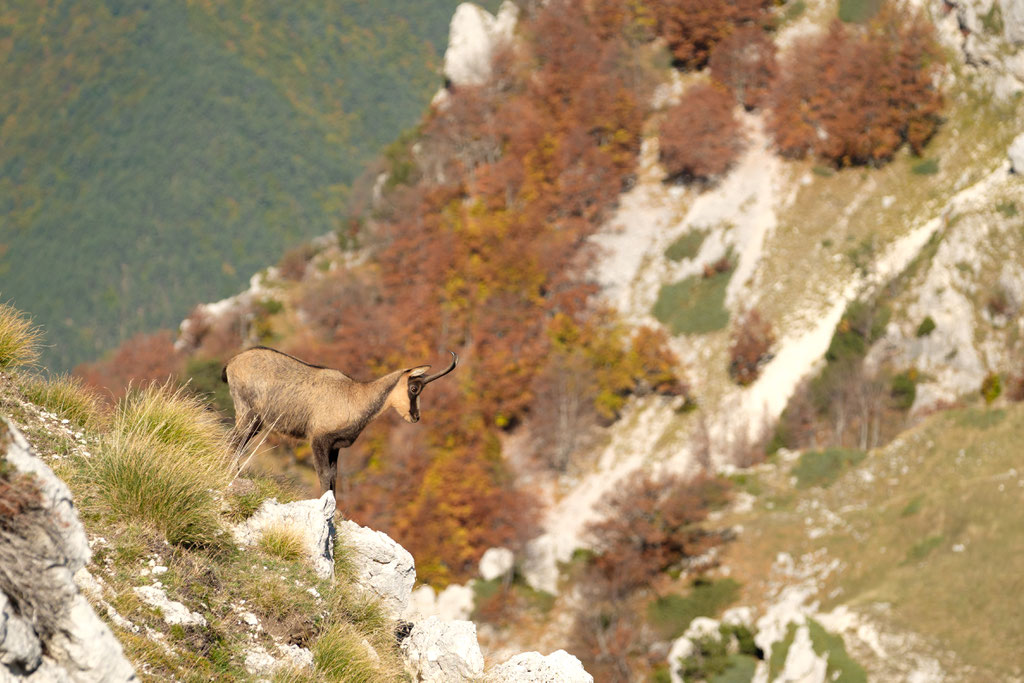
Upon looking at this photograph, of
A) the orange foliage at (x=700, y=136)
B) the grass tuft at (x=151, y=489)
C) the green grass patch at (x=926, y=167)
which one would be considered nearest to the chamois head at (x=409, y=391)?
the grass tuft at (x=151, y=489)

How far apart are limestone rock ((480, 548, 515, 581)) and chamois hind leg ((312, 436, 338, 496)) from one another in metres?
42.2

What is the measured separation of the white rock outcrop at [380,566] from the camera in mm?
11375

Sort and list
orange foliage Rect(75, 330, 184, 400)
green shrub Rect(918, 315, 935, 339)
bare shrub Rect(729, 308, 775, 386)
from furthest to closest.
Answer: orange foliage Rect(75, 330, 184, 400) → bare shrub Rect(729, 308, 775, 386) → green shrub Rect(918, 315, 935, 339)

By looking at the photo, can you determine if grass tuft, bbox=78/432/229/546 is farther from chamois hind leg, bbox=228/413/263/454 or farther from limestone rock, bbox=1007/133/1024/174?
limestone rock, bbox=1007/133/1024/174

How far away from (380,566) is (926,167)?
66.3 meters

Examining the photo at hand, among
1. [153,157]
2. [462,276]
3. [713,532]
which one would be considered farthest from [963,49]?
[153,157]

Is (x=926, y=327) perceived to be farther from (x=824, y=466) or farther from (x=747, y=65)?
(x=747, y=65)

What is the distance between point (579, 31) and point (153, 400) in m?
88.6

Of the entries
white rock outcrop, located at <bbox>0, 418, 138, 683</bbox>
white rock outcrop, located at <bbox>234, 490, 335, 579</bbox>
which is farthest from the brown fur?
white rock outcrop, located at <bbox>0, 418, 138, 683</bbox>

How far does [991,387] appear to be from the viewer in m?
55.8

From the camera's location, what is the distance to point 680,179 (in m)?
80.4

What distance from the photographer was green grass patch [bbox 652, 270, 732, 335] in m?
69.4

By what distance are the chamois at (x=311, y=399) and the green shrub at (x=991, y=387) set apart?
50097 mm

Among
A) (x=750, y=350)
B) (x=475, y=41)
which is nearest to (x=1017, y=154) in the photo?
(x=750, y=350)
